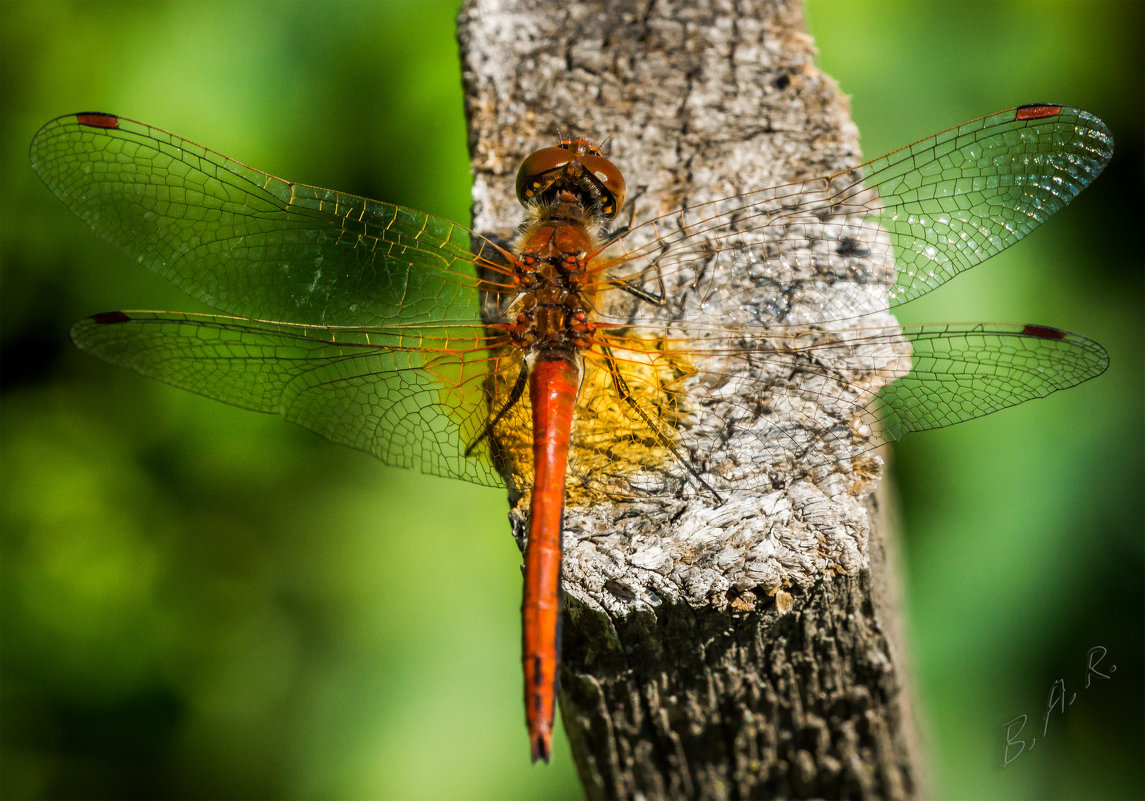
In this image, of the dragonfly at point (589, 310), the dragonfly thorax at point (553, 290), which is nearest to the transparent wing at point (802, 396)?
the dragonfly at point (589, 310)

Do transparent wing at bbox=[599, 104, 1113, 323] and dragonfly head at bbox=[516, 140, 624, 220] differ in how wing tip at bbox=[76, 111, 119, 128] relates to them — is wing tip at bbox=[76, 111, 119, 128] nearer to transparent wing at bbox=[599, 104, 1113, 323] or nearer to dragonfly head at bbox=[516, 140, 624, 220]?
dragonfly head at bbox=[516, 140, 624, 220]

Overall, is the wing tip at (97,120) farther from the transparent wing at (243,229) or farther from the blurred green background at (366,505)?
the blurred green background at (366,505)

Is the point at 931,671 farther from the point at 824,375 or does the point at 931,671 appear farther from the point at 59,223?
the point at 59,223

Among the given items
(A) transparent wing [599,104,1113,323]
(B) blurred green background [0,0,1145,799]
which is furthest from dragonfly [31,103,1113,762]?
(B) blurred green background [0,0,1145,799]

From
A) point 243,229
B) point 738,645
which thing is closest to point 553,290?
point 243,229

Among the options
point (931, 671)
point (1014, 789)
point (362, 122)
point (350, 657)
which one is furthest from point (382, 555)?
point (1014, 789)
